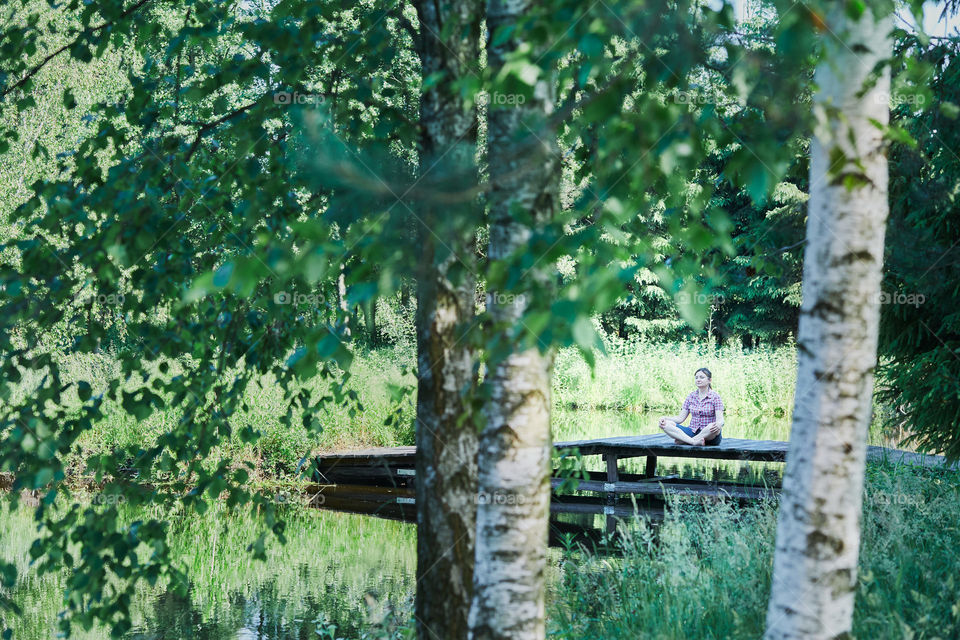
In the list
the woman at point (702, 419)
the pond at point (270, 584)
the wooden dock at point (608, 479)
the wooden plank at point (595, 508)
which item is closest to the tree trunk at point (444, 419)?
the pond at point (270, 584)

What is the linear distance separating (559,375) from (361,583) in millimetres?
Answer: 13356

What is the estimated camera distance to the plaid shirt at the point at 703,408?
969cm

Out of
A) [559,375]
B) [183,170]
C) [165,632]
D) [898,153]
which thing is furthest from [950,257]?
[559,375]

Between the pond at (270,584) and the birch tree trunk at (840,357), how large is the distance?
3359 mm

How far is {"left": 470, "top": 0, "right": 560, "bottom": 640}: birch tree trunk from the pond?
2.83m

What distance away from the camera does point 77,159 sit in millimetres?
3215

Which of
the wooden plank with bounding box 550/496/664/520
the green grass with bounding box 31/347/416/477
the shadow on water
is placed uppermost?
the green grass with bounding box 31/347/416/477

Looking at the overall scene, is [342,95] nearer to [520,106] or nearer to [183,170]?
[183,170]

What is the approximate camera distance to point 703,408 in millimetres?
9805

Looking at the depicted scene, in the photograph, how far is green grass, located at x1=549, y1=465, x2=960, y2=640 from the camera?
3.55 metres

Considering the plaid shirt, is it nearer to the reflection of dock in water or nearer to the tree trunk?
the reflection of dock in water

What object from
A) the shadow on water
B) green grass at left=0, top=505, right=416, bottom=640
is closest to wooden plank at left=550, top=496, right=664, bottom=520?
green grass at left=0, top=505, right=416, bottom=640

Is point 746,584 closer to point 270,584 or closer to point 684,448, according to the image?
point 270,584

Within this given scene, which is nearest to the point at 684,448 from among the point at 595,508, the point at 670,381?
the point at 595,508
